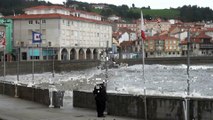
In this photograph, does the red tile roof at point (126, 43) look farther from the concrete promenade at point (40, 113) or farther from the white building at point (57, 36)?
the concrete promenade at point (40, 113)

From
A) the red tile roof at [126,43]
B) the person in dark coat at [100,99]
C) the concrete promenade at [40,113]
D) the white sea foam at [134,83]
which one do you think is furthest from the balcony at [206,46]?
the person in dark coat at [100,99]

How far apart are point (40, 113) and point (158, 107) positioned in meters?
4.95

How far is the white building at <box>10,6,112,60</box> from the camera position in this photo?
112 meters

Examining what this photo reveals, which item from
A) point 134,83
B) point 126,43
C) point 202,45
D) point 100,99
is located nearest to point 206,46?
point 202,45

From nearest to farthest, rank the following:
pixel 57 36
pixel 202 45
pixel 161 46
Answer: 1. pixel 57 36
2. pixel 161 46
3. pixel 202 45

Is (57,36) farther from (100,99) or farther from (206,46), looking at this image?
(100,99)

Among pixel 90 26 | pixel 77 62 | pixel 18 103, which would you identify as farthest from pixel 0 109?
pixel 90 26

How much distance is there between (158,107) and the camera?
15586 mm

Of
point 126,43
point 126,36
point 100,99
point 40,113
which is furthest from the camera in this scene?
point 126,36

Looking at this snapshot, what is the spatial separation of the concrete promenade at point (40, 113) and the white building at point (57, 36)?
84571mm

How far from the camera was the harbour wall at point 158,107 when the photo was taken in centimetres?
1437

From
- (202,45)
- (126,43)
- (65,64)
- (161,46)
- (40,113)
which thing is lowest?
(40,113)

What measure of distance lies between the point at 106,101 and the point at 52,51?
315ft

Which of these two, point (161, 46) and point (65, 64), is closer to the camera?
point (65, 64)
